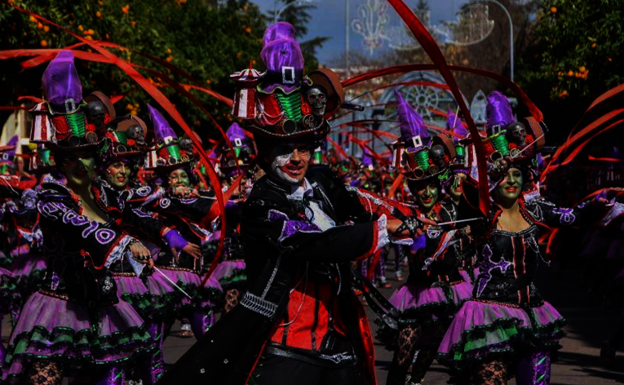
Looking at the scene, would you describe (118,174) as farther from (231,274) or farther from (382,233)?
(382,233)

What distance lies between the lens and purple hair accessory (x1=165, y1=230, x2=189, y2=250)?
25.5 feet

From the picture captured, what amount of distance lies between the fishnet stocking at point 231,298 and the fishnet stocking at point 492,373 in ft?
15.4

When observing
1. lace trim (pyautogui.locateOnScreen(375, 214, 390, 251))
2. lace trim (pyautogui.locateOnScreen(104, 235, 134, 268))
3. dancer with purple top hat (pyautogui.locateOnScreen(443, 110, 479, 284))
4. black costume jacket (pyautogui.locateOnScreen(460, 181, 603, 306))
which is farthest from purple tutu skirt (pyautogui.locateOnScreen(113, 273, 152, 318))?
lace trim (pyautogui.locateOnScreen(375, 214, 390, 251))

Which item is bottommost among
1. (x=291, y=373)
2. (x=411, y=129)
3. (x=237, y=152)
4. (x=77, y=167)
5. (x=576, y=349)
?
(x=576, y=349)

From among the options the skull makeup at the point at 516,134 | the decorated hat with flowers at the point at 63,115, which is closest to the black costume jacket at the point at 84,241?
the decorated hat with flowers at the point at 63,115

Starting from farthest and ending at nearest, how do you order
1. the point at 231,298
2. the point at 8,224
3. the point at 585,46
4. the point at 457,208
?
the point at 585,46 → the point at 8,224 → the point at 231,298 → the point at 457,208

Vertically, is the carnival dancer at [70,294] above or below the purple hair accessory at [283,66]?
below

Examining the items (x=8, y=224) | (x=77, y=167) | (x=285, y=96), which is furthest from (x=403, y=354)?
(x=8, y=224)

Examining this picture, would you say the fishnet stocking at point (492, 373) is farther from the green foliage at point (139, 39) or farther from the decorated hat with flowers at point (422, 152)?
the decorated hat with flowers at point (422, 152)

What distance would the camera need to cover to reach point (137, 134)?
1059 centimetres

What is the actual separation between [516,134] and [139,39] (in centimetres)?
1575

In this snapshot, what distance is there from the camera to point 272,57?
5.78 metres

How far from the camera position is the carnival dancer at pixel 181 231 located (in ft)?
33.3

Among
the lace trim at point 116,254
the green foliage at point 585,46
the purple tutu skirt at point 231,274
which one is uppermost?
the green foliage at point 585,46
